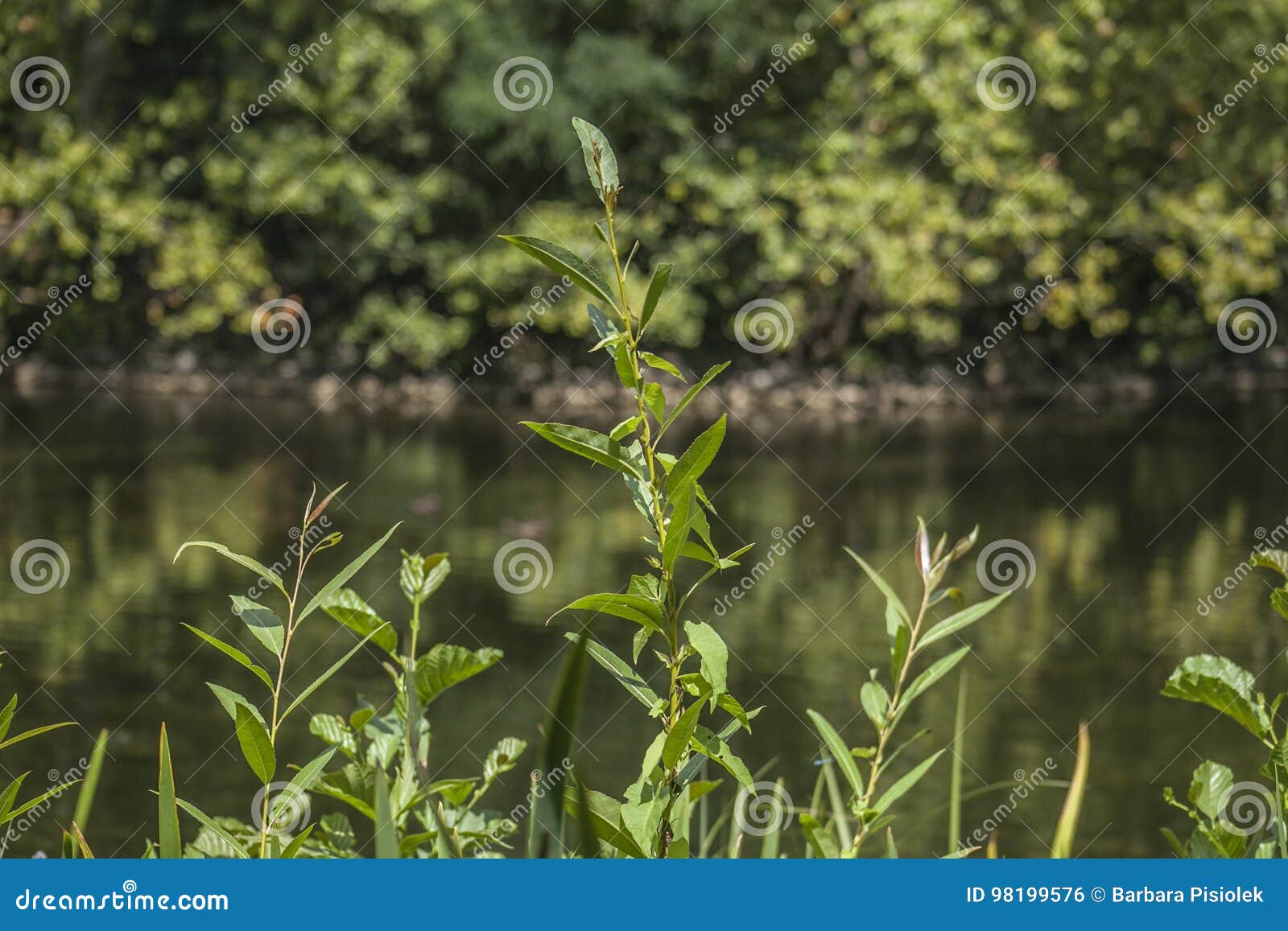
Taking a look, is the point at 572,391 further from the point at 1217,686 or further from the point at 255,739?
the point at 255,739

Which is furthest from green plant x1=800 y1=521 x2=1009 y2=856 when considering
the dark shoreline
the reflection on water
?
the dark shoreline

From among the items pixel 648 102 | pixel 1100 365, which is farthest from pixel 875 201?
pixel 1100 365

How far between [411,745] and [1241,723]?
0.66 meters

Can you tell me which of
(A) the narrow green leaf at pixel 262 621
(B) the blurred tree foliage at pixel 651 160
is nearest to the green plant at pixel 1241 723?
(A) the narrow green leaf at pixel 262 621

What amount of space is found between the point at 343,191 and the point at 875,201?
5461 millimetres

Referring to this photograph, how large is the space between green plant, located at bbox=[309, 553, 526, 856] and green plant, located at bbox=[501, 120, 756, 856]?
0.69ft

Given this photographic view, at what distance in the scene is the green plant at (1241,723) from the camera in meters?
1.10

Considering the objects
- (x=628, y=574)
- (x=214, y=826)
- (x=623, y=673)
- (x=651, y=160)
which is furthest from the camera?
(x=651, y=160)

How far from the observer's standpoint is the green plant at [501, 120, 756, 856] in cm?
81

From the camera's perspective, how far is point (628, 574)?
841 cm

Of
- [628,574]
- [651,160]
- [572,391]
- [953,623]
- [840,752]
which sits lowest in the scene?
[628,574]

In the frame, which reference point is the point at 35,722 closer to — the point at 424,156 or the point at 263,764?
the point at 263,764

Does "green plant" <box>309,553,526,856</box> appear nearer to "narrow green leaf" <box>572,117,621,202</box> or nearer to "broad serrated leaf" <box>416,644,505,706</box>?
"broad serrated leaf" <box>416,644,505,706</box>

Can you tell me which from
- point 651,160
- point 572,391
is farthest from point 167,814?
point 651,160
